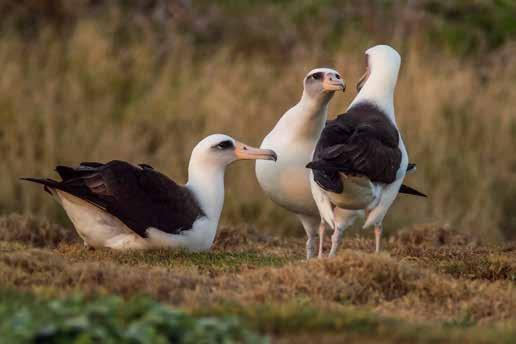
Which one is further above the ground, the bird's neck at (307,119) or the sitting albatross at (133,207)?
the bird's neck at (307,119)

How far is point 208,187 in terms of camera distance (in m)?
8.59

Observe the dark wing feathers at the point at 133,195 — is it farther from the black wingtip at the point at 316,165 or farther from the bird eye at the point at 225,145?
the black wingtip at the point at 316,165

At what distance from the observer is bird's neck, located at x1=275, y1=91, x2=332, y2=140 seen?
28.1ft

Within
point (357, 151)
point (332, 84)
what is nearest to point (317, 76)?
point (332, 84)

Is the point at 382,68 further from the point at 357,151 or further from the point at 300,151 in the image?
the point at 357,151

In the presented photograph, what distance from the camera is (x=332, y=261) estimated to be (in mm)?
6680

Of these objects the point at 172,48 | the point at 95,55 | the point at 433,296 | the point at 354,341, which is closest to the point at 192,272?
the point at 433,296

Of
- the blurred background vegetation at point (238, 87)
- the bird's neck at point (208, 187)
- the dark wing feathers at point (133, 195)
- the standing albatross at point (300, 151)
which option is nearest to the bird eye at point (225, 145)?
the bird's neck at point (208, 187)

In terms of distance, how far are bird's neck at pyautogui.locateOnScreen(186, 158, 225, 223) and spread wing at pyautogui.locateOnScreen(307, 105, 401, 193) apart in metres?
1.17

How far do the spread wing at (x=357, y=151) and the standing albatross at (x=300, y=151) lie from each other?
590 millimetres

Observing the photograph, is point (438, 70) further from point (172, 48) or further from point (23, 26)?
point (23, 26)

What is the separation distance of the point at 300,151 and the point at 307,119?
261mm

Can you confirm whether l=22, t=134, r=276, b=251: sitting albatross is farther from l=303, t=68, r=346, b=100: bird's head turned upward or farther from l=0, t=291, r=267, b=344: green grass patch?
l=0, t=291, r=267, b=344: green grass patch

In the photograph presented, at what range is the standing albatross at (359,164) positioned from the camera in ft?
23.7
